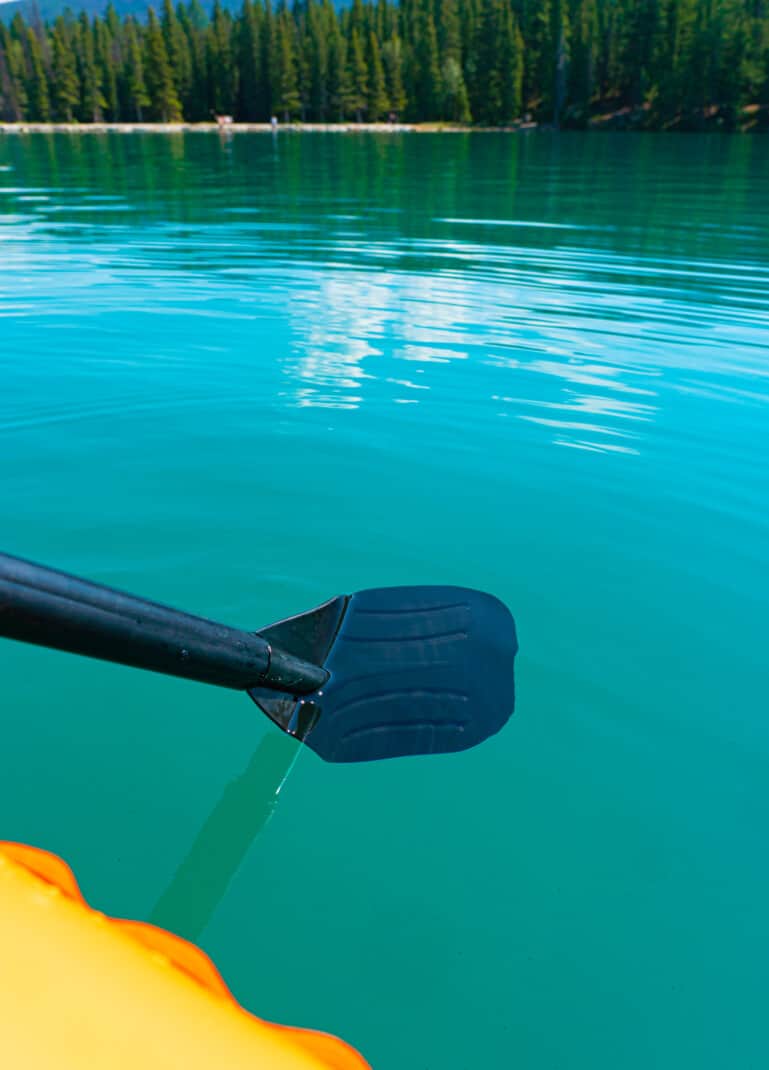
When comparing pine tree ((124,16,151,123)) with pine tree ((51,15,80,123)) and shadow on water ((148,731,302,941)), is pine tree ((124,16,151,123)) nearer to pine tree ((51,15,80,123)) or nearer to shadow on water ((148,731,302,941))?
pine tree ((51,15,80,123))

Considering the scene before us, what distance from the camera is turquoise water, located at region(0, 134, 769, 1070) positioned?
2.25 m

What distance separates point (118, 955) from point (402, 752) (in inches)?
61.5

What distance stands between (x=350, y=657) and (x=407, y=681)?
0.21 meters

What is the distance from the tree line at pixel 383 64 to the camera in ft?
251

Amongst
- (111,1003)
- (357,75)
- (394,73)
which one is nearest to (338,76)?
(357,75)

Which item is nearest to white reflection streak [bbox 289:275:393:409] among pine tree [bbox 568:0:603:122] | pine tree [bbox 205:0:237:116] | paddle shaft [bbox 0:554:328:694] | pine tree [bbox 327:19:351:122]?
paddle shaft [bbox 0:554:328:694]

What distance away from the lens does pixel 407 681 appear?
2871 millimetres

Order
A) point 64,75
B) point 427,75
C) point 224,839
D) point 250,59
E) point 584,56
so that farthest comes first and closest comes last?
point 64,75 < point 250,59 < point 427,75 < point 584,56 < point 224,839

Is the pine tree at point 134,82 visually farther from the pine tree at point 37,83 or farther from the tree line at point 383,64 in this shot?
the pine tree at point 37,83

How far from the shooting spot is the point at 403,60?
289 feet

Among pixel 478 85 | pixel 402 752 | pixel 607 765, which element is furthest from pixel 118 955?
pixel 478 85

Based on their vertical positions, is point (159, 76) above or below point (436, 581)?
above

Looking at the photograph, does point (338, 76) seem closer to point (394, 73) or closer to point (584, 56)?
point (394, 73)

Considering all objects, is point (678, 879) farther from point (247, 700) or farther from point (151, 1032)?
point (151, 1032)
